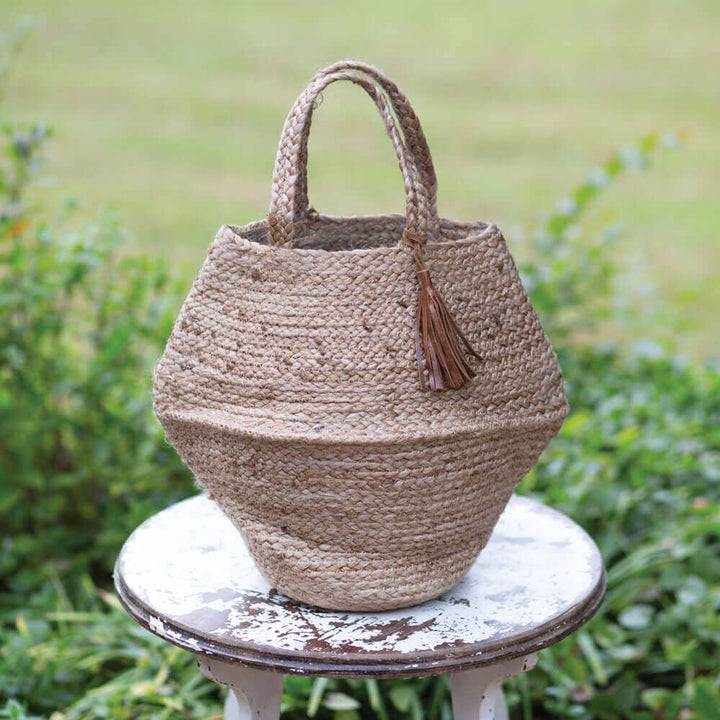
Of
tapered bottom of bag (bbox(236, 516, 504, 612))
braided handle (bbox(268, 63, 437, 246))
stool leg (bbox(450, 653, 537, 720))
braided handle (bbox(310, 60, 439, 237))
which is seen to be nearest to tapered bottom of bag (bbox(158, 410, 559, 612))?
tapered bottom of bag (bbox(236, 516, 504, 612))

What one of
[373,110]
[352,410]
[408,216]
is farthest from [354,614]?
[373,110]

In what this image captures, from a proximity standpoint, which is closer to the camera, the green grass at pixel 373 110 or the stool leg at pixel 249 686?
the stool leg at pixel 249 686

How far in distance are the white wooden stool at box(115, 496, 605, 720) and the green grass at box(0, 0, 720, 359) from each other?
2479 mm

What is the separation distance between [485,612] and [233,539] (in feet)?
1.34

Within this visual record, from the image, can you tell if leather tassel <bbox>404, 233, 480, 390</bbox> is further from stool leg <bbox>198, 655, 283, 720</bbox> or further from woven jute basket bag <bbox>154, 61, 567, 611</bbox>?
stool leg <bbox>198, 655, 283, 720</bbox>

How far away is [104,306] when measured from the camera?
236cm

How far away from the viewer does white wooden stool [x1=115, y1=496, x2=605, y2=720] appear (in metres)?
1.21

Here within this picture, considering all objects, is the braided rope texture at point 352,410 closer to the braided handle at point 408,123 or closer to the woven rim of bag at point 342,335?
the woven rim of bag at point 342,335

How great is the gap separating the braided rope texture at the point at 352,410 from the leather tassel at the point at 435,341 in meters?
0.01

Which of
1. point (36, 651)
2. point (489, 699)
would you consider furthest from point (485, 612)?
point (36, 651)

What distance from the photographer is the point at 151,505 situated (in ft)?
7.84

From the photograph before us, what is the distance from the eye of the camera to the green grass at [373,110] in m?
4.60

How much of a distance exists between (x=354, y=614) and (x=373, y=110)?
4.81 metres

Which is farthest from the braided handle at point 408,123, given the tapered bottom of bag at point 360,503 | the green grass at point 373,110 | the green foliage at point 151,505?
the green grass at point 373,110
